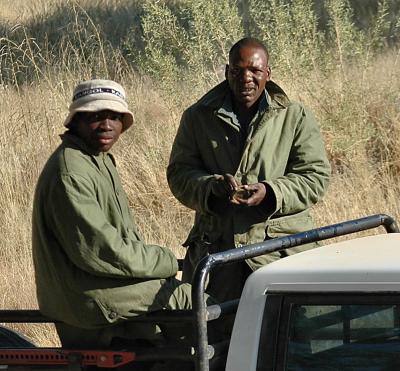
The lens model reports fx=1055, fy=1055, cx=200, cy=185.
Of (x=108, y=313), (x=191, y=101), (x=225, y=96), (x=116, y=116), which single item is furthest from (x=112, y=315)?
(x=191, y=101)

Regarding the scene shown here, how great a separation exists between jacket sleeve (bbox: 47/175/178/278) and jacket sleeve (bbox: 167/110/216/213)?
93 centimetres

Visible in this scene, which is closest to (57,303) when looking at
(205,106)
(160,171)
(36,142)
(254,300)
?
(254,300)

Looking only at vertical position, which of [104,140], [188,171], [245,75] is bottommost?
[188,171]

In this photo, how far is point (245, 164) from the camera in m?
4.44

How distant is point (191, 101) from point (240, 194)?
18.4 ft

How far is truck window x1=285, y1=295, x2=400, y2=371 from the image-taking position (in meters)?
2.83

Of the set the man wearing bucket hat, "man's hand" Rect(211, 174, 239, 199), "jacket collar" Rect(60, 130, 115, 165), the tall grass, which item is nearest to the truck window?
the man wearing bucket hat

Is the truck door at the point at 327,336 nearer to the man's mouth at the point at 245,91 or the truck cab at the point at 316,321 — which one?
the truck cab at the point at 316,321

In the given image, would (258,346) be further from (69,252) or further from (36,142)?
(36,142)

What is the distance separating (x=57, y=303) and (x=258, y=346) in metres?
0.87

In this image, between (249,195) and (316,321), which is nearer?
(316,321)

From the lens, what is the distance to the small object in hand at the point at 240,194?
4152 mm

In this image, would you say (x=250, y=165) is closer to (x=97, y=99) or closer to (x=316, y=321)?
(x=97, y=99)

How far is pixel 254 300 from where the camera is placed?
2928mm
